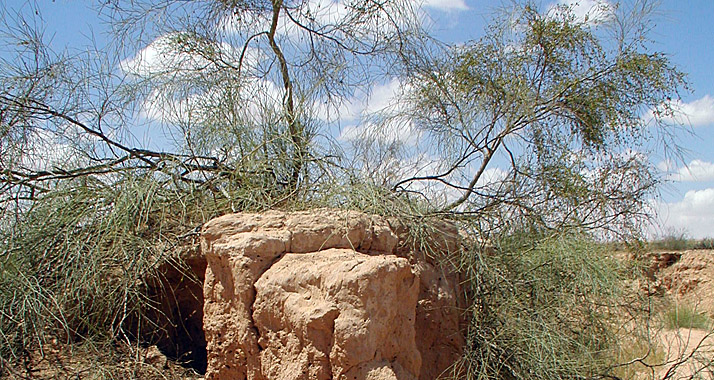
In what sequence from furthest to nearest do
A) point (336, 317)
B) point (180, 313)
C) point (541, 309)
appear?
point (180, 313)
point (541, 309)
point (336, 317)

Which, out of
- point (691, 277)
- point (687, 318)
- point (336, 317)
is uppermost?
point (691, 277)

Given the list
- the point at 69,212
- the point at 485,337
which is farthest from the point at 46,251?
the point at 485,337

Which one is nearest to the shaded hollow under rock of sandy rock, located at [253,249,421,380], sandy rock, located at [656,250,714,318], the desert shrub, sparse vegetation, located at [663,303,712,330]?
sandy rock, located at [253,249,421,380]

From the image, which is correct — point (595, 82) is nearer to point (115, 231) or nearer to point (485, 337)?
point (485, 337)

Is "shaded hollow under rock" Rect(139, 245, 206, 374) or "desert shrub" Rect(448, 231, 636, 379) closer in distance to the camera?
"desert shrub" Rect(448, 231, 636, 379)

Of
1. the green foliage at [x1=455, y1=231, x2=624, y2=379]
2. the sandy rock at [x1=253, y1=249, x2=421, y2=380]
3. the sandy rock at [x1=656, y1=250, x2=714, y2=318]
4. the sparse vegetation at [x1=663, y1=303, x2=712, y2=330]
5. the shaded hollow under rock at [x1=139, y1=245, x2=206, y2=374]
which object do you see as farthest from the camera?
the sandy rock at [x1=656, y1=250, x2=714, y2=318]

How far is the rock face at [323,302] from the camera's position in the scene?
3.54 m

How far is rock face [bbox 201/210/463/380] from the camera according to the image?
11.6 feet

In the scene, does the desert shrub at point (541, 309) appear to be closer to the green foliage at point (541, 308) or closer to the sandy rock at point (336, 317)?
the green foliage at point (541, 308)

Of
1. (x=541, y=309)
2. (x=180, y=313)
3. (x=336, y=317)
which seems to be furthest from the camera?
(x=180, y=313)

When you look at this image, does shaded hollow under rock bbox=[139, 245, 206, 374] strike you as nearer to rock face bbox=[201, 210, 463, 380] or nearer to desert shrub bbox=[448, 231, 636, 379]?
rock face bbox=[201, 210, 463, 380]

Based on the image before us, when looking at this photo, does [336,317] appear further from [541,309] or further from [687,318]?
[687,318]

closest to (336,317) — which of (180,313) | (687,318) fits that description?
(180,313)

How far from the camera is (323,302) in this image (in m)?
3.57
